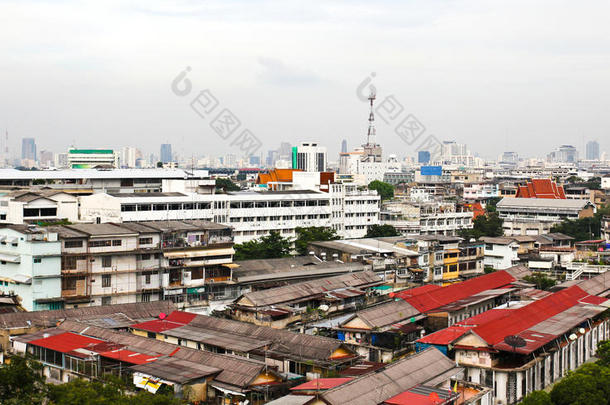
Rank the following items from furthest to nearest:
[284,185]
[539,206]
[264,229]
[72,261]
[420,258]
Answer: [539,206], [284,185], [264,229], [420,258], [72,261]

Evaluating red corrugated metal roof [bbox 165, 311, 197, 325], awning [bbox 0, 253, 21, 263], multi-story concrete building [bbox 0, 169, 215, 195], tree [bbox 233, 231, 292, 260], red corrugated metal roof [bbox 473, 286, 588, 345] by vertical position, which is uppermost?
multi-story concrete building [bbox 0, 169, 215, 195]

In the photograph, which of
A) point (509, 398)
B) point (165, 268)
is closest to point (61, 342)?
point (165, 268)

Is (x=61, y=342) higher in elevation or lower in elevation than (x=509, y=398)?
higher

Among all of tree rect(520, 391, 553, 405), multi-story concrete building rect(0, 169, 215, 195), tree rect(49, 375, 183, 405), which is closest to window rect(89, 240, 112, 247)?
tree rect(49, 375, 183, 405)

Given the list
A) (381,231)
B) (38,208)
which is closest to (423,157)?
(381,231)

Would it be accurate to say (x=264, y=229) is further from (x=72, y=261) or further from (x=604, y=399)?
(x=604, y=399)

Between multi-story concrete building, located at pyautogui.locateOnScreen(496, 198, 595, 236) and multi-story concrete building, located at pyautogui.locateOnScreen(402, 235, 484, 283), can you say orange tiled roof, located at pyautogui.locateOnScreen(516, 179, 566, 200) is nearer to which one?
multi-story concrete building, located at pyautogui.locateOnScreen(496, 198, 595, 236)

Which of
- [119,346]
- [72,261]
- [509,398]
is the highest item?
[72,261]
